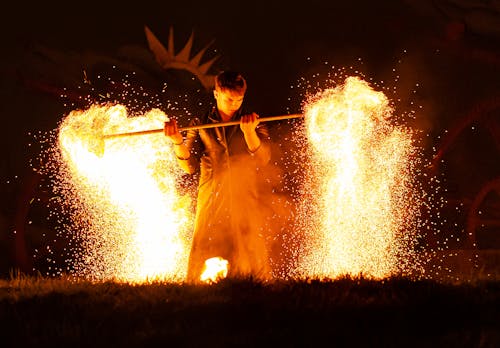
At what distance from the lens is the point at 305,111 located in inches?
285

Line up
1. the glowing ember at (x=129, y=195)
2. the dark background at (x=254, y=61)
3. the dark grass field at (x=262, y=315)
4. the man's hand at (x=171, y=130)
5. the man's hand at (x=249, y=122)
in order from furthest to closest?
the dark background at (x=254, y=61), the glowing ember at (x=129, y=195), the man's hand at (x=171, y=130), the man's hand at (x=249, y=122), the dark grass field at (x=262, y=315)

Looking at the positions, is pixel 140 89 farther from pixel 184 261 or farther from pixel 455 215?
pixel 455 215

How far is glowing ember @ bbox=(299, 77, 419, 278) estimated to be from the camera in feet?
22.2

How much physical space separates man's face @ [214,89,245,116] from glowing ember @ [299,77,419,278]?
1.31 meters

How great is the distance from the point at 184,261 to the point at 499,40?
13.0 feet

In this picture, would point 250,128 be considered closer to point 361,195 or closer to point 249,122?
point 249,122

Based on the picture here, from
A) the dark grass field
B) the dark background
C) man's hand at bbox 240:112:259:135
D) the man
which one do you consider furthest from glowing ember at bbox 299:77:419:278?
the dark grass field

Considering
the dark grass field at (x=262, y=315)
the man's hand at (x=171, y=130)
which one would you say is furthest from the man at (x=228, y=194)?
the dark grass field at (x=262, y=315)

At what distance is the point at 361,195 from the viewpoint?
276 inches

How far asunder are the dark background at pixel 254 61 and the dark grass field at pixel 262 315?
302cm

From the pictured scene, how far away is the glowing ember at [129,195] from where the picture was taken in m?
6.70

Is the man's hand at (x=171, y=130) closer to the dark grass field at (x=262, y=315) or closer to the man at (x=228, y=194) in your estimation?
the man at (x=228, y=194)

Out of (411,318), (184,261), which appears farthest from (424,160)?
(411,318)

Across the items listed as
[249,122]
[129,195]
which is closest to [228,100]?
[249,122]
